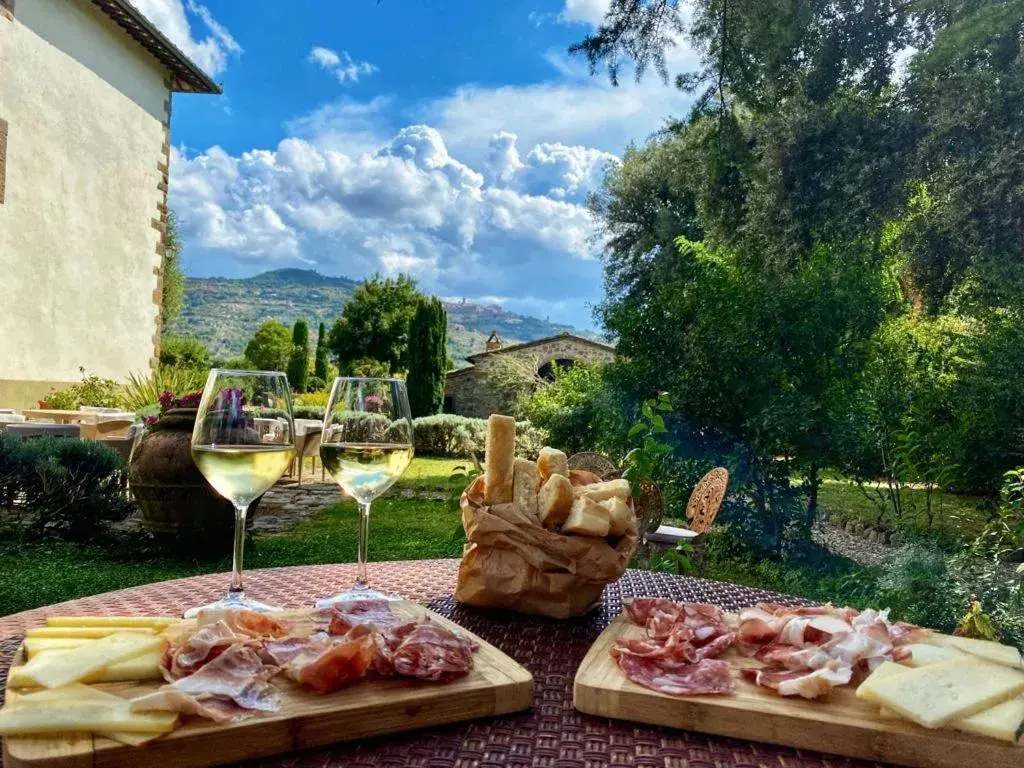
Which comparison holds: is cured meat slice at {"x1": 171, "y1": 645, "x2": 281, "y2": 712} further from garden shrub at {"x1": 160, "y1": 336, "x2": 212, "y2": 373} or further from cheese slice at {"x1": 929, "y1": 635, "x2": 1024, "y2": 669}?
garden shrub at {"x1": 160, "y1": 336, "x2": 212, "y2": 373}

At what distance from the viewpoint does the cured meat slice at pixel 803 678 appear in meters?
0.85

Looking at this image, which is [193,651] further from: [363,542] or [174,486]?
[174,486]

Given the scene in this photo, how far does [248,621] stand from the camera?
991 mm

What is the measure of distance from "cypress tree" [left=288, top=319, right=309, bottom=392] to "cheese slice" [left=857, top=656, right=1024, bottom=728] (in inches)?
1018

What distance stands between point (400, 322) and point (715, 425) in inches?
919

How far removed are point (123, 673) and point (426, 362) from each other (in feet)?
70.4

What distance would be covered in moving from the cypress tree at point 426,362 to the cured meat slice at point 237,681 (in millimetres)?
20846

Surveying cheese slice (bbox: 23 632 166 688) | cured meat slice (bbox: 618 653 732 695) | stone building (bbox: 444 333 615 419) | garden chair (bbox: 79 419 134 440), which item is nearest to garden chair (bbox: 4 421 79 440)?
garden chair (bbox: 79 419 134 440)

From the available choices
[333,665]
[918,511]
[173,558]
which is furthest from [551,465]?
[918,511]

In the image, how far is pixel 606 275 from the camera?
715 inches

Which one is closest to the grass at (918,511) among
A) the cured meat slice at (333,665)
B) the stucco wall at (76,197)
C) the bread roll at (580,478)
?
the bread roll at (580,478)

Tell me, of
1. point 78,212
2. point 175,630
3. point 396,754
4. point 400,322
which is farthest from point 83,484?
point 400,322

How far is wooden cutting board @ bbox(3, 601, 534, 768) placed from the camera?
0.66 m

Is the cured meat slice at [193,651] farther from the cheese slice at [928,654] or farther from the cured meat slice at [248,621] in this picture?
the cheese slice at [928,654]
